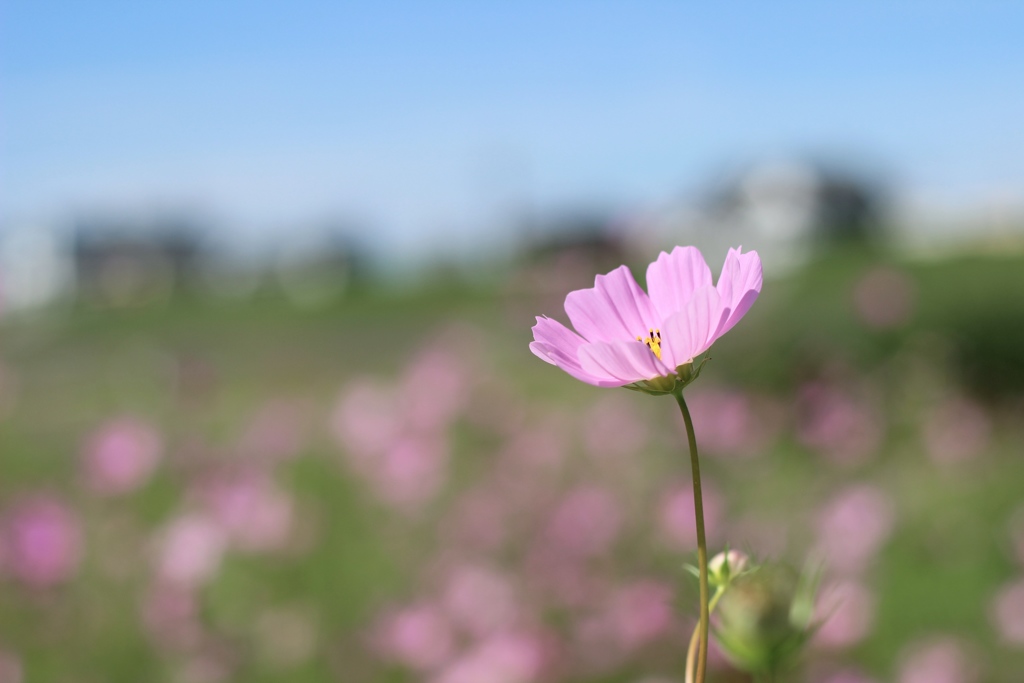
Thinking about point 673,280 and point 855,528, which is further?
point 855,528

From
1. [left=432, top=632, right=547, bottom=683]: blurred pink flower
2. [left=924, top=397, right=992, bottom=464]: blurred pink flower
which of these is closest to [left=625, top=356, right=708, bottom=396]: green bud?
[left=432, top=632, right=547, bottom=683]: blurred pink flower

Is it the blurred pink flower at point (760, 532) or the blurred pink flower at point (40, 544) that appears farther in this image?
the blurred pink flower at point (40, 544)

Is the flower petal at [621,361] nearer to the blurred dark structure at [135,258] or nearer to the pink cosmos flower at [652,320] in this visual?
the pink cosmos flower at [652,320]

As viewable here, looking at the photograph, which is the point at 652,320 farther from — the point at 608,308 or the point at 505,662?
the point at 505,662

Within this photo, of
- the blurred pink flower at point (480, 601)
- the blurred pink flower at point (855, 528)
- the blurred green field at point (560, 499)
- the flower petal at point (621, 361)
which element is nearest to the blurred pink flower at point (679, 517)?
the blurred green field at point (560, 499)

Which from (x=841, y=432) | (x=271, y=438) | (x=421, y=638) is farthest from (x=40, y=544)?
(x=841, y=432)

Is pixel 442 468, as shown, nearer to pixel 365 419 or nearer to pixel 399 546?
pixel 399 546
